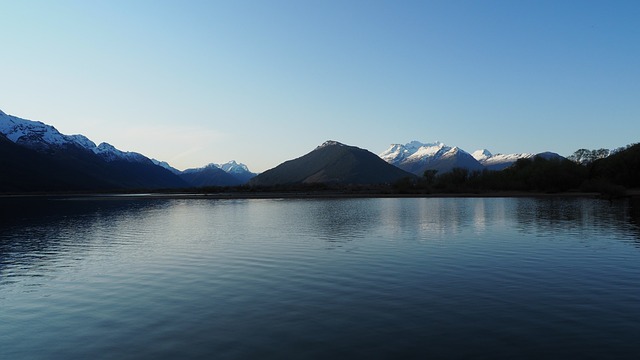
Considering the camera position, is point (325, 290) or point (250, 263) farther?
point (250, 263)

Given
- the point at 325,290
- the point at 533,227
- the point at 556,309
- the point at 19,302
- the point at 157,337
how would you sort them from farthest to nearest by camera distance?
1. the point at 533,227
2. the point at 325,290
3. the point at 19,302
4. the point at 556,309
5. the point at 157,337

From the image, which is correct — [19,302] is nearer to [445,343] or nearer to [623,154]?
[445,343]

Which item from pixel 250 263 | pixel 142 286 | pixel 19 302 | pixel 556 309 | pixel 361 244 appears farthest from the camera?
pixel 361 244

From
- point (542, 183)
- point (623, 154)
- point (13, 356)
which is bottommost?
point (13, 356)

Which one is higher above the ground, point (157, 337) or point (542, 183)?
point (542, 183)

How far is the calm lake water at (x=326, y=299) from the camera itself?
54.4 feet

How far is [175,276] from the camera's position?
31.5 metres

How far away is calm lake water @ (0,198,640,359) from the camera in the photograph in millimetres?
16578

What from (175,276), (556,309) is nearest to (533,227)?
(556,309)

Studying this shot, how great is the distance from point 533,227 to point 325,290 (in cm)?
4609

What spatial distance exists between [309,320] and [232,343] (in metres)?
4.22

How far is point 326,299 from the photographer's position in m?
24.0

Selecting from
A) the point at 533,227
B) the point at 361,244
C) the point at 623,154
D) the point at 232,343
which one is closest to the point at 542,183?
the point at 623,154

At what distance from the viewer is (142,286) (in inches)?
1112
